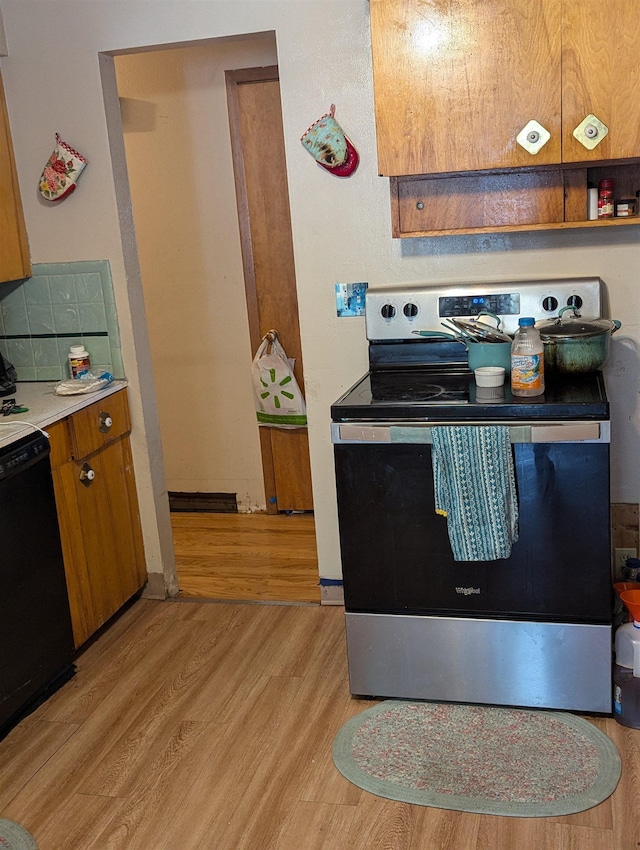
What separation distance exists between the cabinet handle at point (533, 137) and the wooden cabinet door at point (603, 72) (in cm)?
5

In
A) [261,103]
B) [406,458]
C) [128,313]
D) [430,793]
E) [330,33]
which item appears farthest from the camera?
[261,103]

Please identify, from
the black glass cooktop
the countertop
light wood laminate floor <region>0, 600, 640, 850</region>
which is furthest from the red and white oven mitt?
light wood laminate floor <region>0, 600, 640, 850</region>

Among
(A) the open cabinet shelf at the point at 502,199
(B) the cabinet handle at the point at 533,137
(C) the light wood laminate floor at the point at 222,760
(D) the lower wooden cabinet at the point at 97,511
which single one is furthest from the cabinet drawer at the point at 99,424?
(B) the cabinet handle at the point at 533,137

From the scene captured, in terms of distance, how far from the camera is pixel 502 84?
242cm

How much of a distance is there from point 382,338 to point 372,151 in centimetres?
58

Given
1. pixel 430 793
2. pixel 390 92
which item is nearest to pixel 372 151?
pixel 390 92

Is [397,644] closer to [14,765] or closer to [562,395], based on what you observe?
[562,395]

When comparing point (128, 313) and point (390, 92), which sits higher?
point (390, 92)

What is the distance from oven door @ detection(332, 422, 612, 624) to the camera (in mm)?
2266

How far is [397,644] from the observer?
2529 millimetres

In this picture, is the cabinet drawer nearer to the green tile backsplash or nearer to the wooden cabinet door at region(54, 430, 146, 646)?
the wooden cabinet door at region(54, 430, 146, 646)

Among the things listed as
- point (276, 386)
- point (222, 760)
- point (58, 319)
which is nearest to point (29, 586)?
point (222, 760)

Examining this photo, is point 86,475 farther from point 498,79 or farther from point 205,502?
point 498,79

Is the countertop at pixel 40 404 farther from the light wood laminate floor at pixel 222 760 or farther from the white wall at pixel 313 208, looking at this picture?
the light wood laminate floor at pixel 222 760
